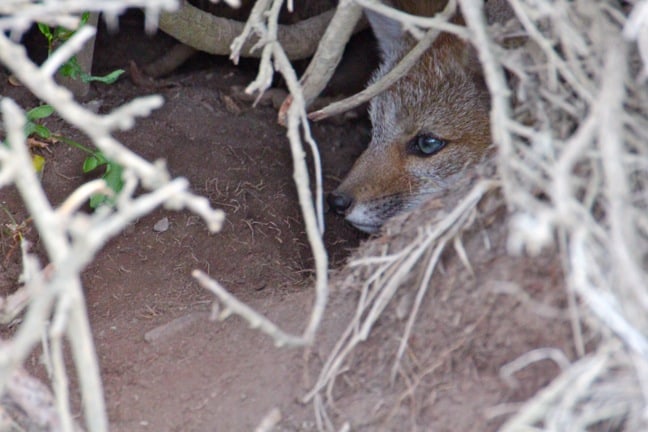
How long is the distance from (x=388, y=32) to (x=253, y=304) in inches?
75.5

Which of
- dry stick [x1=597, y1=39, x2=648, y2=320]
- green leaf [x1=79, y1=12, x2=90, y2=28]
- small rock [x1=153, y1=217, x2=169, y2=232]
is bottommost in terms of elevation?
small rock [x1=153, y1=217, x2=169, y2=232]

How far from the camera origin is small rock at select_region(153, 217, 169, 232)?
11.2 feet

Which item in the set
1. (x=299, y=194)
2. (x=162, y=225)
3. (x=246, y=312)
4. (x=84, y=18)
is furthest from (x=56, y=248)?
(x=162, y=225)

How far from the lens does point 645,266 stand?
165cm

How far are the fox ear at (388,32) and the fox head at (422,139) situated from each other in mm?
287

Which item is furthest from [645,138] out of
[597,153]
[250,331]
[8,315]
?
[8,315]

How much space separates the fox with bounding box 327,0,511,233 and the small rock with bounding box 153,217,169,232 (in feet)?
2.36

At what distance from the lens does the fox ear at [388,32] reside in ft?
12.9

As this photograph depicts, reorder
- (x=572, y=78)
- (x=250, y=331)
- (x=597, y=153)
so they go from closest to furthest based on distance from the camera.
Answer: (x=597, y=153), (x=572, y=78), (x=250, y=331)

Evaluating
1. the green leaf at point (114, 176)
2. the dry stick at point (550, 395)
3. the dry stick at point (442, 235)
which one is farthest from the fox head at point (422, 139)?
the dry stick at point (550, 395)

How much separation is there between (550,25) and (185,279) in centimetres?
180

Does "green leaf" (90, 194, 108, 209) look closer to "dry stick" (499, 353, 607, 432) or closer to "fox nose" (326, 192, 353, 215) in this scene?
"fox nose" (326, 192, 353, 215)

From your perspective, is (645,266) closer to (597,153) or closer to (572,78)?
(597,153)

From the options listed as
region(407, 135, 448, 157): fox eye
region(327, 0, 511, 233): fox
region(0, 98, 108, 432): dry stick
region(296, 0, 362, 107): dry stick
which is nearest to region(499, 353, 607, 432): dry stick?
region(0, 98, 108, 432): dry stick
